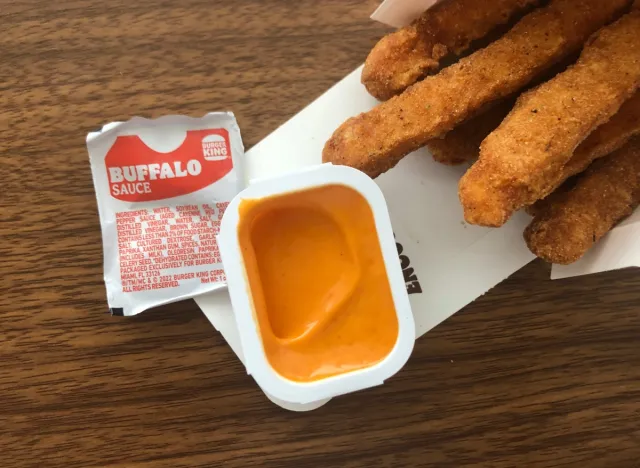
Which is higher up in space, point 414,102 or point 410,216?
point 414,102

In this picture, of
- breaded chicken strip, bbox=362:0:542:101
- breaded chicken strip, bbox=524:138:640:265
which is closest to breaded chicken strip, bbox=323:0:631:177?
breaded chicken strip, bbox=362:0:542:101

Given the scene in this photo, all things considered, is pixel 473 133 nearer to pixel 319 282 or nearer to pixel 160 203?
pixel 319 282

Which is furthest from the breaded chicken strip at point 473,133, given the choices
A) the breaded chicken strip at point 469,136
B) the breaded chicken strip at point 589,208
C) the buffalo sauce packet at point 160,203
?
the buffalo sauce packet at point 160,203

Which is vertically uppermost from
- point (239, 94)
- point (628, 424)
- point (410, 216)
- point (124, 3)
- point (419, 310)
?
point (124, 3)

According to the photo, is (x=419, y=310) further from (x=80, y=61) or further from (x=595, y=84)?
(x=80, y=61)

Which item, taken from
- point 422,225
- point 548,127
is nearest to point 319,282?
point 422,225

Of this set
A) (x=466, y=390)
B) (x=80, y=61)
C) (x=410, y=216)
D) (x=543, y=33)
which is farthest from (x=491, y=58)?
(x=80, y=61)
